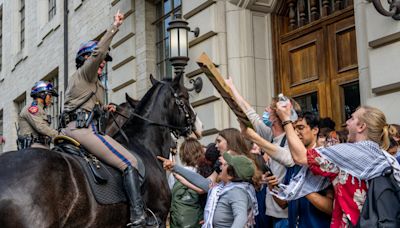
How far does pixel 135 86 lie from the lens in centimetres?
1418

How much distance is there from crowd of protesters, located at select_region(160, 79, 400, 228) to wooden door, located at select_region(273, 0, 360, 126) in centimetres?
247

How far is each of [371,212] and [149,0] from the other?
36.6ft

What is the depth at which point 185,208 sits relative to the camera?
24.0 ft

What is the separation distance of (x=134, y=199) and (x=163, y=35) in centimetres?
819

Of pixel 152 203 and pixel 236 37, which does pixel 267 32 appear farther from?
pixel 152 203

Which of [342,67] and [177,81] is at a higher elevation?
[342,67]

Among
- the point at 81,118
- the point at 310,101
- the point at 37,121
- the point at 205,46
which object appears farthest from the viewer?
the point at 205,46

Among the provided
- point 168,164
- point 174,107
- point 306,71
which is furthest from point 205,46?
point 168,164

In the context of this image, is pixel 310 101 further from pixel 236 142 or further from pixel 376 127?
pixel 376 127

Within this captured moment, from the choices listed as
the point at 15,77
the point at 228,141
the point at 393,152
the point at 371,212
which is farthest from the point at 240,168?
the point at 15,77

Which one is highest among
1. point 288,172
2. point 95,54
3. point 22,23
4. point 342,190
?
point 22,23

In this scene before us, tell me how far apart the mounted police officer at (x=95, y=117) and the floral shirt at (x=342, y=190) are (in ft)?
8.66

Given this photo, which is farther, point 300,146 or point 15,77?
point 15,77

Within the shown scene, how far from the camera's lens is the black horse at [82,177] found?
16.8 feet
